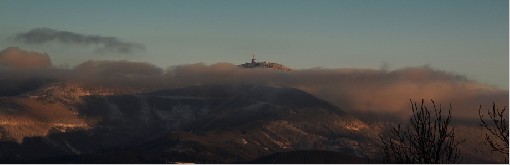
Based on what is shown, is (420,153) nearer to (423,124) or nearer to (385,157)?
(423,124)

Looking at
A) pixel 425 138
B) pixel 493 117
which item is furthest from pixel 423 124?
pixel 493 117

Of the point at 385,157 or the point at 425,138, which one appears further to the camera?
the point at 385,157

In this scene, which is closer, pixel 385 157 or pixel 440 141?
pixel 440 141

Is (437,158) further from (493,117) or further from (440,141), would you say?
(493,117)

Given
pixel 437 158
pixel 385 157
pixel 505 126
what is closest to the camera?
pixel 437 158

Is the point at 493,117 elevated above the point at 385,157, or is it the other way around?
the point at 493,117

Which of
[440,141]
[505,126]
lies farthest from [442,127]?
[505,126]

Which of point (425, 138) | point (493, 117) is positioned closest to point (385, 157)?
point (425, 138)

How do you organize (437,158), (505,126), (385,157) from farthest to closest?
(385,157), (505,126), (437,158)
